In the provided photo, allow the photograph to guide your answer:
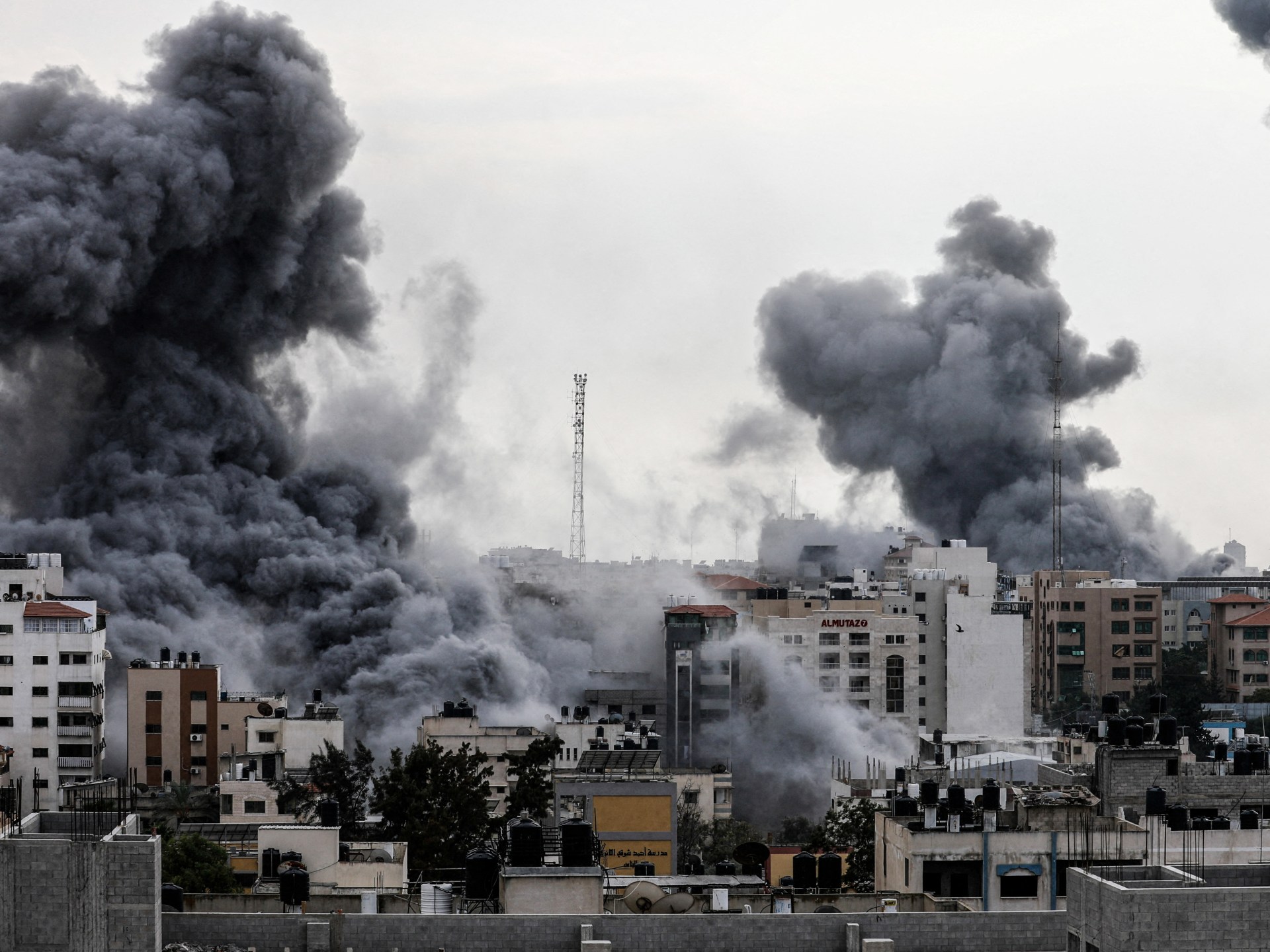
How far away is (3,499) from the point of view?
70.7m

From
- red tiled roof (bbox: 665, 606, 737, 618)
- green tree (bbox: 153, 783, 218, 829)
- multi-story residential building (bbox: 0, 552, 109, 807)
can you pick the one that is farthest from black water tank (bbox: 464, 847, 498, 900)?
red tiled roof (bbox: 665, 606, 737, 618)

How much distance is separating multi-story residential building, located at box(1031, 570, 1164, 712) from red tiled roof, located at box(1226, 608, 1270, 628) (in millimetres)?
2939

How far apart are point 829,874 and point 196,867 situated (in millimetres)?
7186

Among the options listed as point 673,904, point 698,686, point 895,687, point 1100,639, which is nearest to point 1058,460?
point 1100,639

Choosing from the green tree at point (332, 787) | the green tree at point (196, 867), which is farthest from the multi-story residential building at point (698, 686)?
the green tree at point (196, 867)

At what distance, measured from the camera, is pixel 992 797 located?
81.9 feet

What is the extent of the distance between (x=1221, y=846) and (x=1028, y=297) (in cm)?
7542

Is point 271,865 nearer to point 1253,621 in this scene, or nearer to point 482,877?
point 482,877

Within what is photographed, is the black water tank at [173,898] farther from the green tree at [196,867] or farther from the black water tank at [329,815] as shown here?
the black water tank at [329,815]

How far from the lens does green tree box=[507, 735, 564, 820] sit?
34.4 m

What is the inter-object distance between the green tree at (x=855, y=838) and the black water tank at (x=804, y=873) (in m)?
2.62

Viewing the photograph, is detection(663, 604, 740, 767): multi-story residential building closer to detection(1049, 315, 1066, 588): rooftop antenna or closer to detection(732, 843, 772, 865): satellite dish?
detection(732, 843, 772, 865): satellite dish

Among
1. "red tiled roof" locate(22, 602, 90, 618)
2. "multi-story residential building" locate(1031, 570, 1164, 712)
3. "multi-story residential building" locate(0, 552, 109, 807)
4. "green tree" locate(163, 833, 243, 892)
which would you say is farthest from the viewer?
"multi-story residential building" locate(1031, 570, 1164, 712)

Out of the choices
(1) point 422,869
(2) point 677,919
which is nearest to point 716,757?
(1) point 422,869
